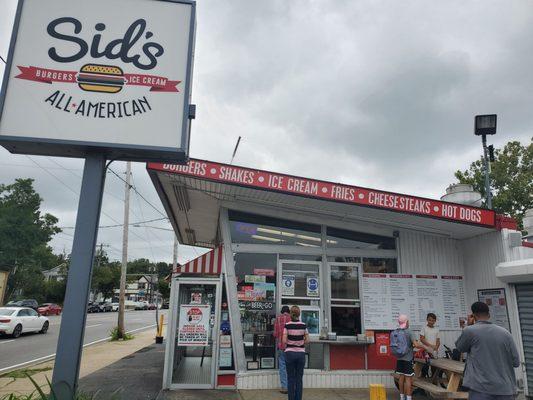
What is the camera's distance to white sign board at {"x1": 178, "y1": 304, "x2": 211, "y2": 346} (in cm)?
817

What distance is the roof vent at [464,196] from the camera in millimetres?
9125

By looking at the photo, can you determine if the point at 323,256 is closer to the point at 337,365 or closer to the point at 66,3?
the point at 337,365

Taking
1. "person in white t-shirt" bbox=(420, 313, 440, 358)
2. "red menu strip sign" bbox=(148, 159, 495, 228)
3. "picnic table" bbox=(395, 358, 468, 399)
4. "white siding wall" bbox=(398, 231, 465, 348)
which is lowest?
"picnic table" bbox=(395, 358, 468, 399)

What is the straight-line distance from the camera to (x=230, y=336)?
8.11 m

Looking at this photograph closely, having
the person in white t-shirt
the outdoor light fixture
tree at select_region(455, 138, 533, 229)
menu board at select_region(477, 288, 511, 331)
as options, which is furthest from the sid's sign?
tree at select_region(455, 138, 533, 229)

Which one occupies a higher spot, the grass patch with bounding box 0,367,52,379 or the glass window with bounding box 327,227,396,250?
the glass window with bounding box 327,227,396,250

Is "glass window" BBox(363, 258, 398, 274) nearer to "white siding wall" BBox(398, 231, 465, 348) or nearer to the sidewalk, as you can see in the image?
"white siding wall" BBox(398, 231, 465, 348)

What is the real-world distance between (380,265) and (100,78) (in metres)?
6.58

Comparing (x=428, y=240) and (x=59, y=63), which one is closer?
(x=59, y=63)

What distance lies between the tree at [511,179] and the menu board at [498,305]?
1649 cm

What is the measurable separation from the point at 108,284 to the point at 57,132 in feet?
219

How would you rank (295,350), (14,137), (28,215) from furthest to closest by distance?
(28,215)
(295,350)
(14,137)

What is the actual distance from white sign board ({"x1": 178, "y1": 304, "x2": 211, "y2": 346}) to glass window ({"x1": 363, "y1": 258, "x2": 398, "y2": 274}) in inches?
138

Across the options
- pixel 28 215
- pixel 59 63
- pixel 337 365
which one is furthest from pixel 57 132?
pixel 28 215
